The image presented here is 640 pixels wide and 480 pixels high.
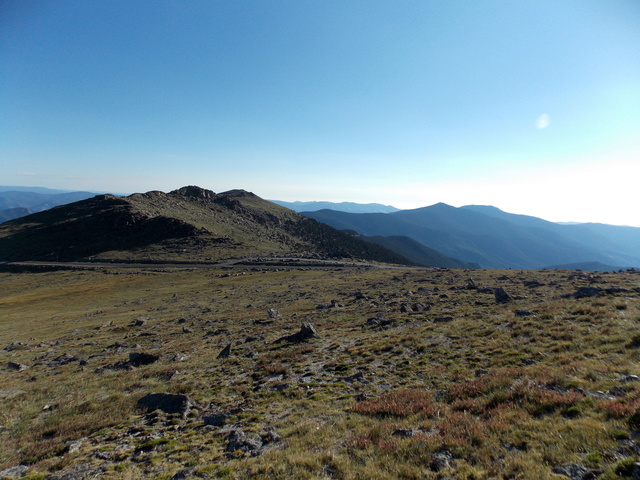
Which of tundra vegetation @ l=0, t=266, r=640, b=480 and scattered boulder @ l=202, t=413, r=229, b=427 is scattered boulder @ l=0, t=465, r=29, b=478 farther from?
scattered boulder @ l=202, t=413, r=229, b=427

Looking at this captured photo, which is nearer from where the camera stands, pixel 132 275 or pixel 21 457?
pixel 21 457

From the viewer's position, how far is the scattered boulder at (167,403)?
39.7ft

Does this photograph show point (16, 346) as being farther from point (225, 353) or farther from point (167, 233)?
point (167, 233)

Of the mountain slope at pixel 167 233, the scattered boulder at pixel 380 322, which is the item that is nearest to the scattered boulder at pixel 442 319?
the scattered boulder at pixel 380 322

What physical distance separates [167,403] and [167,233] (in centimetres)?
10382

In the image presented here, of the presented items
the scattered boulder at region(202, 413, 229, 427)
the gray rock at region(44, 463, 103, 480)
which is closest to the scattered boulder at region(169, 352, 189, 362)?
the scattered boulder at region(202, 413, 229, 427)

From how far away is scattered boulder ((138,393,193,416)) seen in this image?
39.7ft

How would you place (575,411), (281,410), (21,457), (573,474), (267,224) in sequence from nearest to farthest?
1. (573,474)
2. (575,411)
3. (21,457)
4. (281,410)
5. (267,224)

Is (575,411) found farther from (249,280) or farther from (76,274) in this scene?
(76,274)

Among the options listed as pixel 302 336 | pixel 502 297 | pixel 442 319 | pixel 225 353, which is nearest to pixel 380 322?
pixel 442 319

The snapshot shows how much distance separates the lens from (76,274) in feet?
245

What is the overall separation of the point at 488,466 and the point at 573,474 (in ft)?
4.97

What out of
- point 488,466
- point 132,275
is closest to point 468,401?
point 488,466

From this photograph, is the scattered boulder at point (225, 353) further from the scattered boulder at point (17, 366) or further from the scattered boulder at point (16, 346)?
the scattered boulder at point (16, 346)
